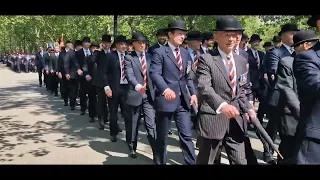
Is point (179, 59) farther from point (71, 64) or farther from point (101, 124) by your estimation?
point (71, 64)

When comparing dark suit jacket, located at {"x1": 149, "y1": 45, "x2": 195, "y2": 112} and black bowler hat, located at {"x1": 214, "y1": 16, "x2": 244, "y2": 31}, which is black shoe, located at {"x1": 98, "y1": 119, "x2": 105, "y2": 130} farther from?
black bowler hat, located at {"x1": 214, "y1": 16, "x2": 244, "y2": 31}

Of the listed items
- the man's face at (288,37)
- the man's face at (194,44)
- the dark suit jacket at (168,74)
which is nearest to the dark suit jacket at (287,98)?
the dark suit jacket at (168,74)

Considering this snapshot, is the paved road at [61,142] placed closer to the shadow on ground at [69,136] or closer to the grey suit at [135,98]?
the shadow on ground at [69,136]

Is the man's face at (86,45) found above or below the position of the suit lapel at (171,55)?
above

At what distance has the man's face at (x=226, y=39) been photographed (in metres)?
4.16

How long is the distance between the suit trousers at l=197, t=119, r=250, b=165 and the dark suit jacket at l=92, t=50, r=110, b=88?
12.2 ft

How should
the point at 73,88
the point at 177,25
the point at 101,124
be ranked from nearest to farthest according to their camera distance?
the point at 177,25
the point at 101,124
the point at 73,88

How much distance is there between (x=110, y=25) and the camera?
3059cm

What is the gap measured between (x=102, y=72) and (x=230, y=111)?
15.5 ft

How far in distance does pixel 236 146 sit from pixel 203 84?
28.2 inches

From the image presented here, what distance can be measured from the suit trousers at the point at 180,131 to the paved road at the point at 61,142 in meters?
0.74

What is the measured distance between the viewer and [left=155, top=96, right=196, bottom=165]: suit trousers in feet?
17.6

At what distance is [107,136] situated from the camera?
8266mm

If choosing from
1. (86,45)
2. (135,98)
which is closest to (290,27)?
(135,98)
